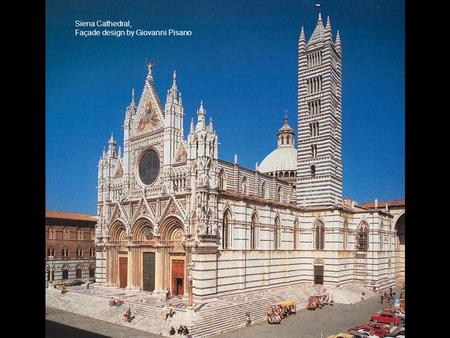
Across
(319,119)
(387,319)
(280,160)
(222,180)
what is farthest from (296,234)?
(280,160)

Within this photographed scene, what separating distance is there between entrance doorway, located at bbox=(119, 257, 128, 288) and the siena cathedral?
7 cm

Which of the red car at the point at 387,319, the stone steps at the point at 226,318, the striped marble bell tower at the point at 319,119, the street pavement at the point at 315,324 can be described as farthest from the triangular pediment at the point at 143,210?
the red car at the point at 387,319

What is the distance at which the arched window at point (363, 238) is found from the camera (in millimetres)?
31609

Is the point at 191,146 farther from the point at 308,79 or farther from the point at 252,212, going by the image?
the point at 308,79

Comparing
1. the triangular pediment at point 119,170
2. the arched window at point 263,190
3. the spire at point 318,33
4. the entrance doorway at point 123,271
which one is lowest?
the entrance doorway at point 123,271

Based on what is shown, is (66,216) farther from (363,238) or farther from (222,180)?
(363,238)

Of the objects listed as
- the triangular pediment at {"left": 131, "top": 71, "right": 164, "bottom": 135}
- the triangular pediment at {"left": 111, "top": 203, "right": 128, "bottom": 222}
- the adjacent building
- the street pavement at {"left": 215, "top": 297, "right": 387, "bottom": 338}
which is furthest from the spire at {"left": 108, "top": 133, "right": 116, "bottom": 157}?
the street pavement at {"left": 215, "top": 297, "right": 387, "bottom": 338}

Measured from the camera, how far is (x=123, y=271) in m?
27.7

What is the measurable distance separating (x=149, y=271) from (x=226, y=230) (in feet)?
17.7

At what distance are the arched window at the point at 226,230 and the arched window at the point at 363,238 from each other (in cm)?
1185

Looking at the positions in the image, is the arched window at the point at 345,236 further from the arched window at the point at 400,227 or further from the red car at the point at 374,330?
the red car at the point at 374,330

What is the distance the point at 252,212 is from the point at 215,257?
459 centimetres
